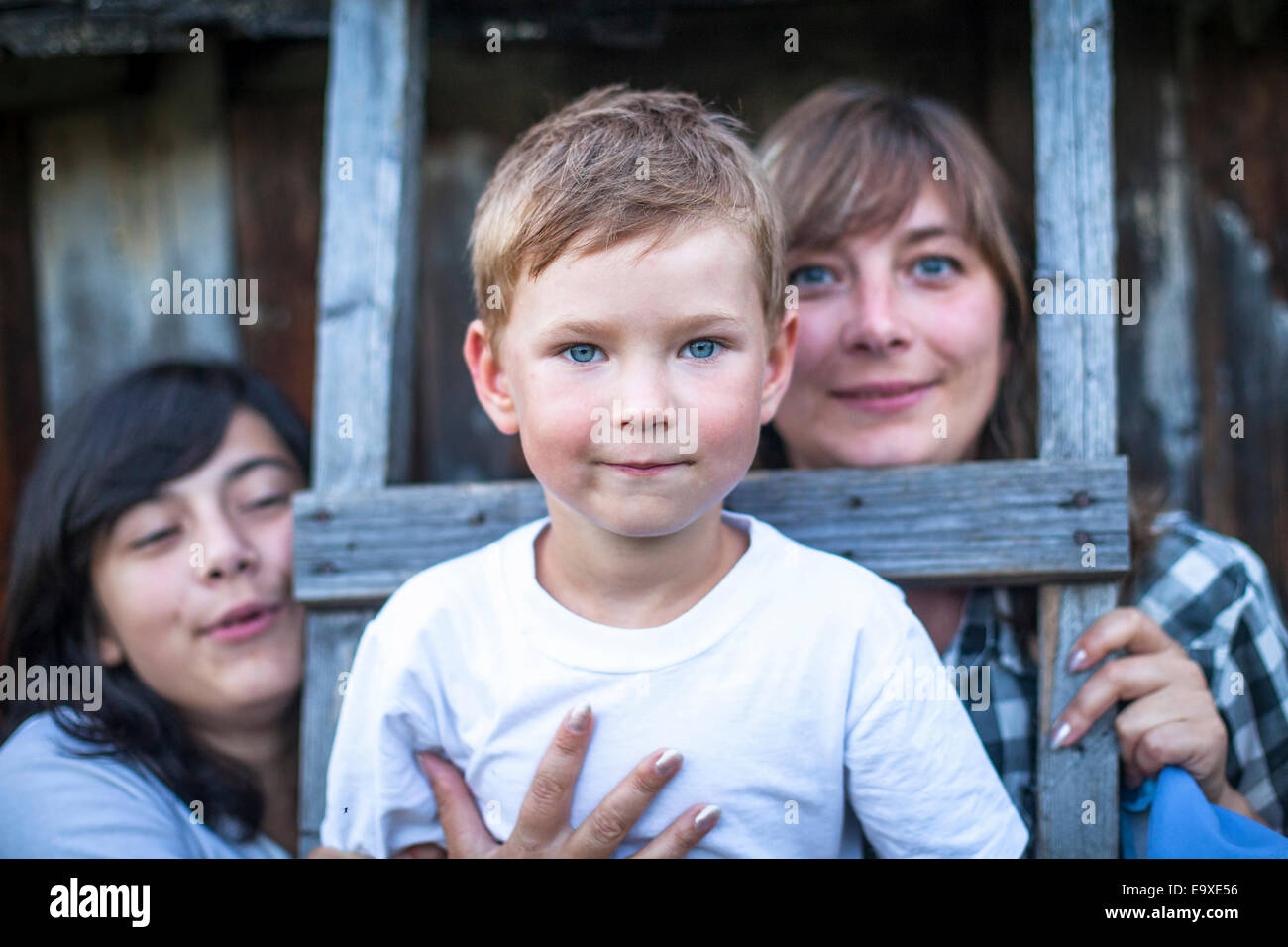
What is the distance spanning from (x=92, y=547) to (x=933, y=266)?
1.93 m

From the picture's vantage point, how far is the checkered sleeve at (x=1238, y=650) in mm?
1855

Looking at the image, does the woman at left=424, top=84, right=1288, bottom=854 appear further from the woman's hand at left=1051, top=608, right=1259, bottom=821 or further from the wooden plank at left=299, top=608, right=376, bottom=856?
the wooden plank at left=299, top=608, right=376, bottom=856

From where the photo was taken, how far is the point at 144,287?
2.62 metres

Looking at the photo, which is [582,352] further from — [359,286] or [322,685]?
[322,685]

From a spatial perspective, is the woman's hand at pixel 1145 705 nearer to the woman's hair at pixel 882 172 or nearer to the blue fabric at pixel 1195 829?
the blue fabric at pixel 1195 829

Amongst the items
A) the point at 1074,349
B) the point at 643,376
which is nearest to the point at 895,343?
the point at 1074,349

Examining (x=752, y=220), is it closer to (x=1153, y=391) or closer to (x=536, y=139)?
(x=536, y=139)

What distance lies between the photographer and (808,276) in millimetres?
1911

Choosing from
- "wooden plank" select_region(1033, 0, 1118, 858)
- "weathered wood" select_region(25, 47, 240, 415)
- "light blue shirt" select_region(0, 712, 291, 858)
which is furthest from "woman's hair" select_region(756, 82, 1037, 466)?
"light blue shirt" select_region(0, 712, 291, 858)

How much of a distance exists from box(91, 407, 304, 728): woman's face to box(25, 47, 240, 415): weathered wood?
2.56 ft

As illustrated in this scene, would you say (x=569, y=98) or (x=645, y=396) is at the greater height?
(x=569, y=98)

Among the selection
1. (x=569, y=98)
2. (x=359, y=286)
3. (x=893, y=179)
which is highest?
(x=569, y=98)

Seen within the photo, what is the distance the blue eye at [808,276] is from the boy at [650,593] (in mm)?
350
